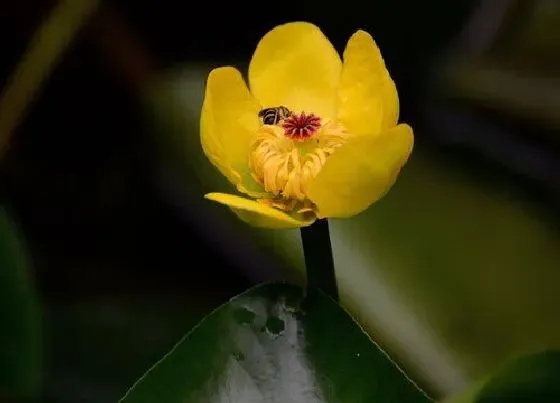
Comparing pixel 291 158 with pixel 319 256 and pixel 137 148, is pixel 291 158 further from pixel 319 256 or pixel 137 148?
pixel 137 148

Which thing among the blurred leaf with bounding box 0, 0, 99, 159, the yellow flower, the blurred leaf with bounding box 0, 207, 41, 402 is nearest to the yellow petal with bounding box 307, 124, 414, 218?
the yellow flower

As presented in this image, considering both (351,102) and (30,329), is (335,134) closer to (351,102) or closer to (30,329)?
(351,102)

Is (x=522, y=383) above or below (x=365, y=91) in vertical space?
below

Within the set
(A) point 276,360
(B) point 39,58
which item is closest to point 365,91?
(A) point 276,360

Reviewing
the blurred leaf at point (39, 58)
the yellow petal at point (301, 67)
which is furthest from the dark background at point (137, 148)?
the yellow petal at point (301, 67)

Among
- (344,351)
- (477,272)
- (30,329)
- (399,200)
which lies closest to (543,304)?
(477,272)

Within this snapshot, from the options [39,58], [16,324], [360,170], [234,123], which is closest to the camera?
[360,170]

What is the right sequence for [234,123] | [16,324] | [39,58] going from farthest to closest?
[39,58] < [16,324] < [234,123]

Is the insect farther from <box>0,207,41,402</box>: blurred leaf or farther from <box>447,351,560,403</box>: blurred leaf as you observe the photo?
<box>0,207,41,402</box>: blurred leaf
